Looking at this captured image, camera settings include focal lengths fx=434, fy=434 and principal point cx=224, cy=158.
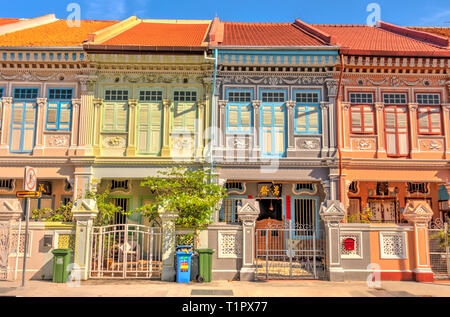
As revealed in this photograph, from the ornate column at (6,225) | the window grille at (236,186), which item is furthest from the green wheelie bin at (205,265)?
the window grille at (236,186)

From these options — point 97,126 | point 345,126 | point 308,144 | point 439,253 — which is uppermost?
point 345,126

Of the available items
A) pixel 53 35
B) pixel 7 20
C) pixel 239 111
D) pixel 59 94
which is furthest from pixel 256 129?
pixel 7 20

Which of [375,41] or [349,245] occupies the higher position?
[375,41]

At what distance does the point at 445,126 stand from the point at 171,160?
1081 cm

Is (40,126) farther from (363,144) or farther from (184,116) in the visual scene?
(363,144)

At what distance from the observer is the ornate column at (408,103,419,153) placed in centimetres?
1695

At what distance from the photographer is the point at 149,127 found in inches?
669

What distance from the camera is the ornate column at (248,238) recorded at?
1233cm

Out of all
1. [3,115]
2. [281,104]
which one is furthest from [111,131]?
[281,104]

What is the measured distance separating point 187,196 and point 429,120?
1032cm

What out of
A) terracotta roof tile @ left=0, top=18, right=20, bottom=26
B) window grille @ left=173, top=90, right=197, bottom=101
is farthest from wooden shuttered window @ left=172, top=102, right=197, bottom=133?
terracotta roof tile @ left=0, top=18, right=20, bottom=26

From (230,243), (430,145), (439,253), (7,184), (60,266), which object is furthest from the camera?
(7,184)

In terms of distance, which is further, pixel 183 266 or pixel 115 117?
pixel 115 117
